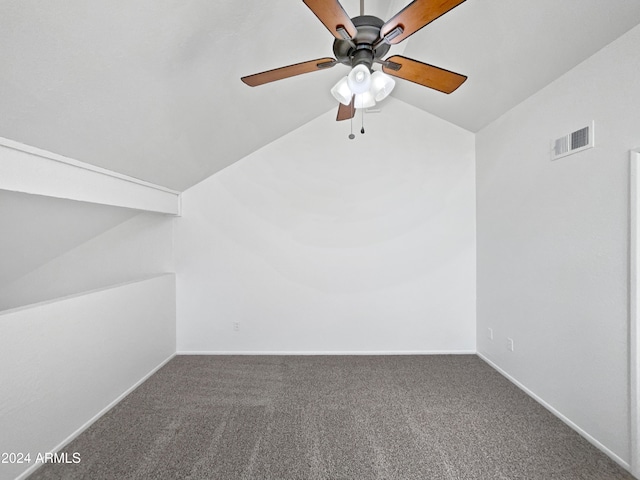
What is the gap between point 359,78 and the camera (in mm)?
1548

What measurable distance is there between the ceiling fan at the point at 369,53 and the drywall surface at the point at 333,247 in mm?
1777

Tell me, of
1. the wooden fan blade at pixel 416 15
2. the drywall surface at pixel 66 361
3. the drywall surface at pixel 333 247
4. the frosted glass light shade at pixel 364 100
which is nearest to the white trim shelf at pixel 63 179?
the drywall surface at pixel 66 361

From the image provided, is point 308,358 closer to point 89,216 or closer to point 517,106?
point 89,216

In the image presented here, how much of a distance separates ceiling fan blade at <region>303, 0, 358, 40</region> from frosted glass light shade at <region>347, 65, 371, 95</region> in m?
0.15

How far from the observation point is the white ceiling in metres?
1.28

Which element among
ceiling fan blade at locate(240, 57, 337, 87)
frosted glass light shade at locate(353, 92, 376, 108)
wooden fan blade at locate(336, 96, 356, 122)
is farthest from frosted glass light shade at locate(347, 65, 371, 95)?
wooden fan blade at locate(336, 96, 356, 122)

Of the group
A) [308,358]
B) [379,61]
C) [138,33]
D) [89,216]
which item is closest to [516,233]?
[379,61]

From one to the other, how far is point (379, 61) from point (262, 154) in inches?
87.1

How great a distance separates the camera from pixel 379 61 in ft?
5.11

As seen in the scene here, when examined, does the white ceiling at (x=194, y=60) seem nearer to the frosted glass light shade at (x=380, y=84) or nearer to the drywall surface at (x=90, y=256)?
the frosted glass light shade at (x=380, y=84)

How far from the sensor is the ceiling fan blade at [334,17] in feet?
3.83

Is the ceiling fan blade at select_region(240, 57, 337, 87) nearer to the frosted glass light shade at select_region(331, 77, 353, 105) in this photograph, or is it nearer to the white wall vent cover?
the frosted glass light shade at select_region(331, 77, 353, 105)

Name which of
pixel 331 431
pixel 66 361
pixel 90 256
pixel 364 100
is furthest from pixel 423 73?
pixel 90 256

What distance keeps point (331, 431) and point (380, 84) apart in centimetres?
228
